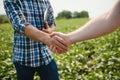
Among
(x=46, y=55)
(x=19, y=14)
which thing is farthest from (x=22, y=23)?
(x=46, y=55)

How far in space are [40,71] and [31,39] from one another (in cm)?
42

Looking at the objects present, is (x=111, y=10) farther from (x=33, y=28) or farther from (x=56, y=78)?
(x=56, y=78)

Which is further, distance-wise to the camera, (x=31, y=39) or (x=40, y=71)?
(x=40, y=71)

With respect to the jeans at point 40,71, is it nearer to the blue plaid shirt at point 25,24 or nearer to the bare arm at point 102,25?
the blue plaid shirt at point 25,24

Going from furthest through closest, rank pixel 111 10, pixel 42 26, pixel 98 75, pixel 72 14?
pixel 72 14 → pixel 98 75 → pixel 42 26 → pixel 111 10

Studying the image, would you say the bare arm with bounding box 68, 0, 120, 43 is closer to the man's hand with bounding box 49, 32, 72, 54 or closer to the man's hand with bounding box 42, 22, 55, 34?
the man's hand with bounding box 49, 32, 72, 54

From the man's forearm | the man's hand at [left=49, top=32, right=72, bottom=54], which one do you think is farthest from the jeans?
the man's forearm

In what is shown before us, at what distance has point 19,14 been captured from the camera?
118 inches

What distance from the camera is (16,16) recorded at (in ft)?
9.78

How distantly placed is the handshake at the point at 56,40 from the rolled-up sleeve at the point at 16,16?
285 mm

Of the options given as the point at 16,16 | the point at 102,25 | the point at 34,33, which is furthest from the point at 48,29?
the point at 102,25

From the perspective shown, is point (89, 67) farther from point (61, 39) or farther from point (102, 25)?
point (102, 25)

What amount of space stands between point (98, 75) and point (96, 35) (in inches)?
109

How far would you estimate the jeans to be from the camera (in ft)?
10.5
